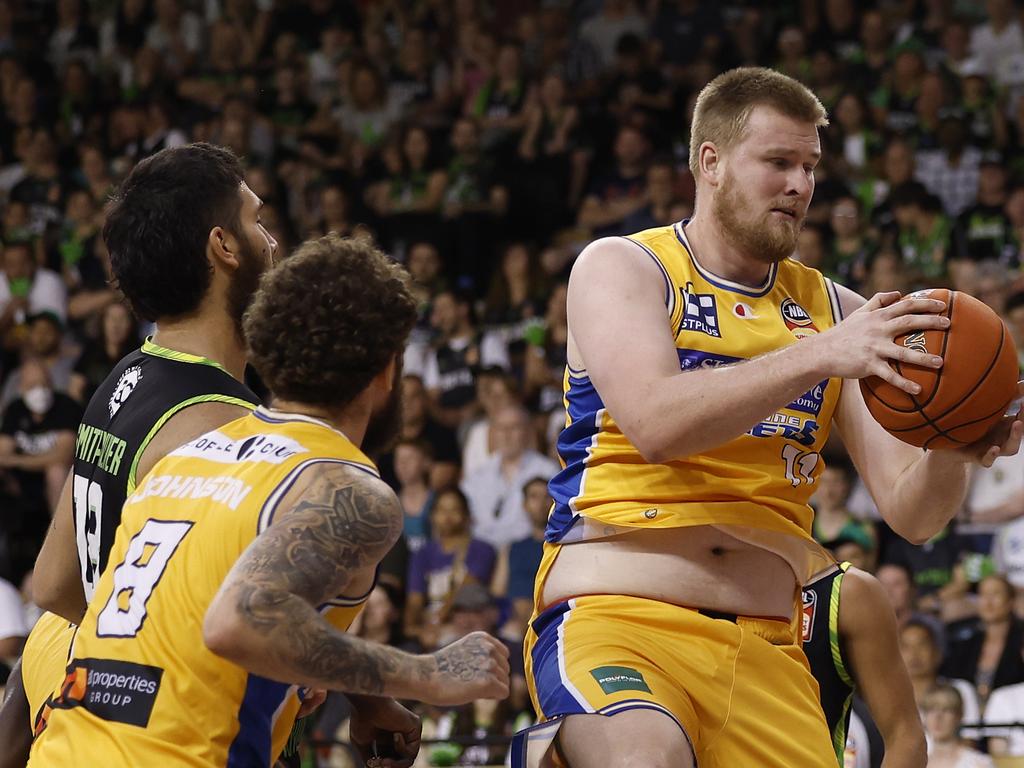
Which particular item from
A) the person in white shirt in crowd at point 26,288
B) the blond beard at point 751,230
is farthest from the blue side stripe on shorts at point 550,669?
the person in white shirt in crowd at point 26,288

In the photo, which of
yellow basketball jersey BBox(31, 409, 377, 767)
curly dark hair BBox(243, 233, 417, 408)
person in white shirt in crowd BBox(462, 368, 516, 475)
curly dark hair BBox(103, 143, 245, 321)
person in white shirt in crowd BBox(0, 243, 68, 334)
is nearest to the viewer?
yellow basketball jersey BBox(31, 409, 377, 767)

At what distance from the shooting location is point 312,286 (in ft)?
10.3

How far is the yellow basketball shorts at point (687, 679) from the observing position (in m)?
3.68

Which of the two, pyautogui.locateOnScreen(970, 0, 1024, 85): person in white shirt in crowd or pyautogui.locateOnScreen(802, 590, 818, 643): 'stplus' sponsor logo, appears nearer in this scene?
pyautogui.locateOnScreen(802, 590, 818, 643): 'stplus' sponsor logo

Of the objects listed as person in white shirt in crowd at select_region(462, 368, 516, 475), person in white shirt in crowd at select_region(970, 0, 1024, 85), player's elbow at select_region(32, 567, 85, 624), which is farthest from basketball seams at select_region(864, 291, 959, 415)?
person in white shirt in crowd at select_region(970, 0, 1024, 85)

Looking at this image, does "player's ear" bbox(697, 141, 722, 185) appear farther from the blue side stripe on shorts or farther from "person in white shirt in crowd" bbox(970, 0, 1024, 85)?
"person in white shirt in crowd" bbox(970, 0, 1024, 85)

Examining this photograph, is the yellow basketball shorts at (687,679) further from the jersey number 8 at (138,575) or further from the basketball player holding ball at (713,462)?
the jersey number 8 at (138,575)

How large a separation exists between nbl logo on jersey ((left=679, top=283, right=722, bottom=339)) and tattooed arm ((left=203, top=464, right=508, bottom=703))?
1206 millimetres

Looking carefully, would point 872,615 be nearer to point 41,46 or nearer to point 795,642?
point 795,642

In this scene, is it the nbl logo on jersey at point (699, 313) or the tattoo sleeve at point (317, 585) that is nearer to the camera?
the tattoo sleeve at point (317, 585)

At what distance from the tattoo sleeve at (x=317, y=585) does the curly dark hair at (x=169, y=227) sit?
1.13 meters

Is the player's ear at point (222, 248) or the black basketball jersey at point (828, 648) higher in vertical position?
the player's ear at point (222, 248)

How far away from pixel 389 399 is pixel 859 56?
31.0 feet

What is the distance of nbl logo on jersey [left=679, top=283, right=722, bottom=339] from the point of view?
12.9ft
